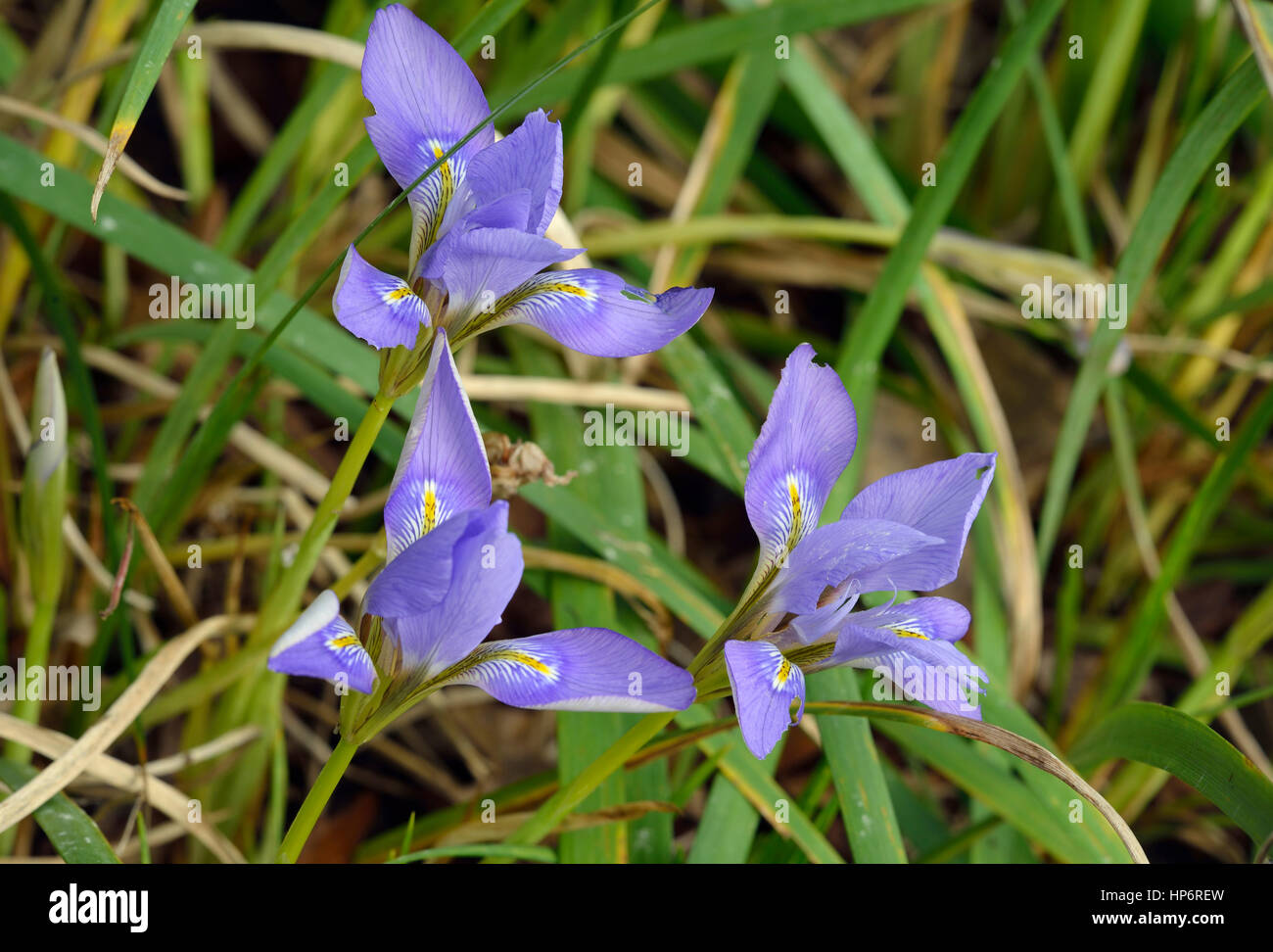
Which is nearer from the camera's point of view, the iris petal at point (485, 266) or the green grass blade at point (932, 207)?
the iris petal at point (485, 266)

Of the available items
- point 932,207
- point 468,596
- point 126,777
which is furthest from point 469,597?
point 932,207

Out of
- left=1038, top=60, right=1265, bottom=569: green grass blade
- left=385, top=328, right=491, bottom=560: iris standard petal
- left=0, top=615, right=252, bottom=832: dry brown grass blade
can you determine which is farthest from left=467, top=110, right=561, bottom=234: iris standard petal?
left=1038, top=60, right=1265, bottom=569: green grass blade

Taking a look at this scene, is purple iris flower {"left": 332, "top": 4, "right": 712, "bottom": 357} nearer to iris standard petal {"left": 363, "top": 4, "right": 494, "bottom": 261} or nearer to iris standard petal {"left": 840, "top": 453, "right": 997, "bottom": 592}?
iris standard petal {"left": 363, "top": 4, "right": 494, "bottom": 261}

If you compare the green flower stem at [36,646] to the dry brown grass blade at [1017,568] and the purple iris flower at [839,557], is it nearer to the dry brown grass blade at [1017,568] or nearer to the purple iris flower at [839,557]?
the purple iris flower at [839,557]

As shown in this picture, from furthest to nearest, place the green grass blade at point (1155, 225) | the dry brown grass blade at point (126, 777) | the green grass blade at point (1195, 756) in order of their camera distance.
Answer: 1. the green grass blade at point (1155, 225)
2. the dry brown grass blade at point (126, 777)
3. the green grass blade at point (1195, 756)

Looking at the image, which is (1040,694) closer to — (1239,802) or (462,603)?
(1239,802)

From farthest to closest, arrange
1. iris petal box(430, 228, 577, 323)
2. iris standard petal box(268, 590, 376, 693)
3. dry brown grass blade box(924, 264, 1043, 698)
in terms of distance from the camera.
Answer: dry brown grass blade box(924, 264, 1043, 698) → iris petal box(430, 228, 577, 323) → iris standard petal box(268, 590, 376, 693)

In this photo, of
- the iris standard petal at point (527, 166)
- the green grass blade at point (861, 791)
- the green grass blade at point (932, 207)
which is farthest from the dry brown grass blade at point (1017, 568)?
the iris standard petal at point (527, 166)
